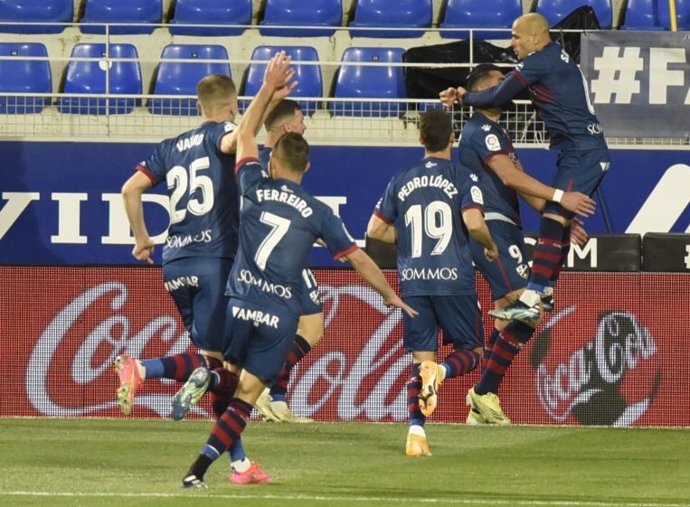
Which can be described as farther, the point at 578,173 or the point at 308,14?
the point at 308,14

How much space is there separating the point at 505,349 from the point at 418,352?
150cm

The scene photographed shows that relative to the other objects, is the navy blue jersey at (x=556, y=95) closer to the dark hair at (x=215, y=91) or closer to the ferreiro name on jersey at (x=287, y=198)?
the dark hair at (x=215, y=91)

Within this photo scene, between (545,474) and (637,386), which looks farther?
A: (637,386)

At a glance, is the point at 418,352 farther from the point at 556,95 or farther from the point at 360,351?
the point at 360,351

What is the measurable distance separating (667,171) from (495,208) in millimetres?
4069

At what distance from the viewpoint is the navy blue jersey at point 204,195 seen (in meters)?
9.39

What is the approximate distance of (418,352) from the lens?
10391 mm

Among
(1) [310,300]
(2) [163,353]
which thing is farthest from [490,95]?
(2) [163,353]

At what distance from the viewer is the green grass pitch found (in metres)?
8.12

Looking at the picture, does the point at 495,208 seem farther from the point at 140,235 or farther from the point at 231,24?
the point at 231,24

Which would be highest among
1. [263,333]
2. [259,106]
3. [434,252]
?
[259,106]

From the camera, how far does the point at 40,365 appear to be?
1304cm

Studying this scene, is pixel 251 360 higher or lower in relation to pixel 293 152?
lower

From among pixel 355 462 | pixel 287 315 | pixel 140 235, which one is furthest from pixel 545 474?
pixel 140 235
